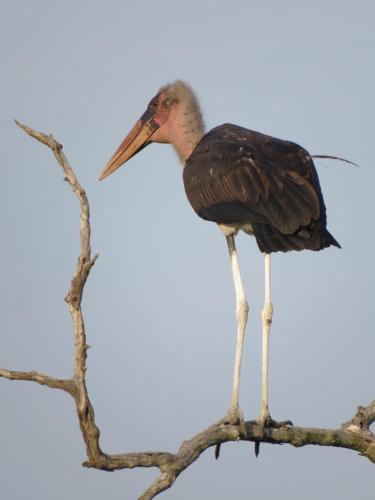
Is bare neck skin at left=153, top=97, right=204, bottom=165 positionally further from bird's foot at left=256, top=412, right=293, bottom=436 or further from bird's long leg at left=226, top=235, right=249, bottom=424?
bird's foot at left=256, top=412, right=293, bottom=436

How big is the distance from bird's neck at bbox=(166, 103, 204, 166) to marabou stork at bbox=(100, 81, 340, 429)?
270 mm

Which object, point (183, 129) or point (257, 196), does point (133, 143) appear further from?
point (257, 196)

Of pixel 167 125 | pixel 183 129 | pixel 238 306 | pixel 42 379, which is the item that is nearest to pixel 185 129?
pixel 183 129

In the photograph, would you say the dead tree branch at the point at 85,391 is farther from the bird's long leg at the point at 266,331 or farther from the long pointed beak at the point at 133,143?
the long pointed beak at the point at 133,143

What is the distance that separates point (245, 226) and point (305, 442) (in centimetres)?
271

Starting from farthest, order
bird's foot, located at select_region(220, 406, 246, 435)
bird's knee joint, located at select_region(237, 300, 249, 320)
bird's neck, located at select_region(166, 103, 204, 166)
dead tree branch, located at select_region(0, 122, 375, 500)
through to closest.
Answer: bird's neck, located at select_region(166, 103, 204, 166) → bird's knee joint, located at select_region(237, 300, 249, 320) → bird's foot, located at select_region(220, 406, 246, 435) → dead tree branch, located at select_region(0, 122, 375, 500)

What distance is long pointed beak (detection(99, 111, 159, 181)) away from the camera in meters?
14.1

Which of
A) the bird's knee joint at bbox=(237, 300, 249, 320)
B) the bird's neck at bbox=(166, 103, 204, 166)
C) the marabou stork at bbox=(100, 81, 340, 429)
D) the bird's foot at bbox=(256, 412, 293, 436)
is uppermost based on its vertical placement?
the bird's neck at bbox=(166, 103, 204, 166)

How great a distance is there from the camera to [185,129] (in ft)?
44.3

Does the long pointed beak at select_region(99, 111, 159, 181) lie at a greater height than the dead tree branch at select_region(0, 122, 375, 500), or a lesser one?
greater

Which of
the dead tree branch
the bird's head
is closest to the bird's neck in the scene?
the bird's head

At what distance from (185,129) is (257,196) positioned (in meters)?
2.73

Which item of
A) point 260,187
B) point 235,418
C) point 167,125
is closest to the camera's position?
point 235,418

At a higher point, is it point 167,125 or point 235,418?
point 167,125
